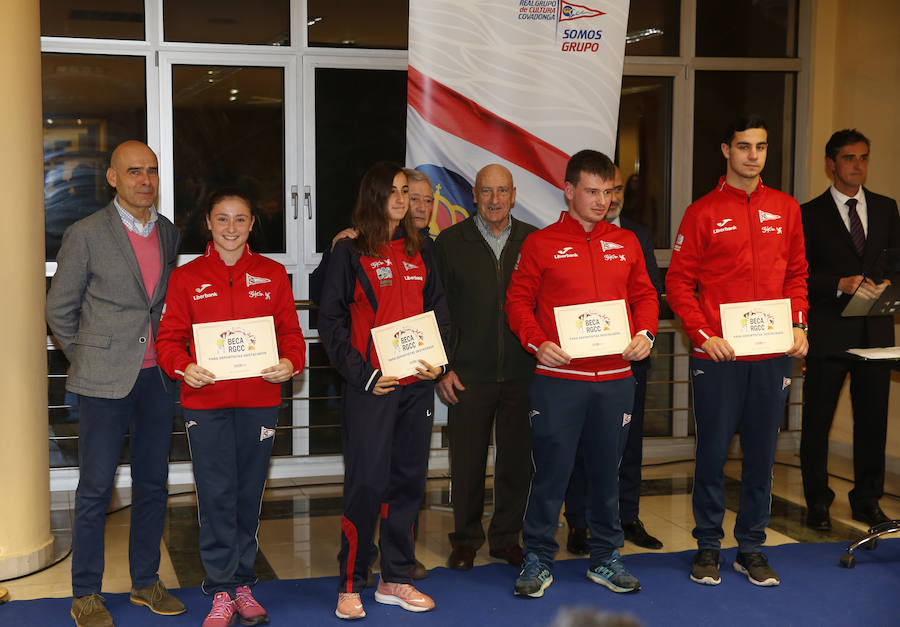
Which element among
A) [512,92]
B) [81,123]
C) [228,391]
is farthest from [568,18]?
[81,123]

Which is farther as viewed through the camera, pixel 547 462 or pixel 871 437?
pixel 871 437

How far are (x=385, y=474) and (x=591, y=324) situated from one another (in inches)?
38.3

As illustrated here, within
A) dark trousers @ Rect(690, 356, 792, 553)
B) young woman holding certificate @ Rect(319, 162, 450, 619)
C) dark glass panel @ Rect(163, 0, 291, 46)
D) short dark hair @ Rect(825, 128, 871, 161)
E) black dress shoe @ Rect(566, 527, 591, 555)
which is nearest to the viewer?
young woman holding certificate @ Rect(319, 162, 450, 619)

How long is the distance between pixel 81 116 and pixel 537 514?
3682 mm

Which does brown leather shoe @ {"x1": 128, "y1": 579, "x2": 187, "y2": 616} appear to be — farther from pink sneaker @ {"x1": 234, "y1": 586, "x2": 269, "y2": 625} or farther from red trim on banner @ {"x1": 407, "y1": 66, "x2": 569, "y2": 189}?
red trim on banner @ {"x1": 407, "y1": 66, "x2": 569, "y2": 189}

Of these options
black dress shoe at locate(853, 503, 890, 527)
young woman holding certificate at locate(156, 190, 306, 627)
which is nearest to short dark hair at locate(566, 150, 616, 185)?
young woman holding certificate at locate(156, 190, 306, 627)

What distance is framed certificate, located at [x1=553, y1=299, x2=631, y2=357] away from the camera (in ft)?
11.3

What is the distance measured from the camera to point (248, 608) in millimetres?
3340

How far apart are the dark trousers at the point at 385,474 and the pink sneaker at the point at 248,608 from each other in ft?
1.01

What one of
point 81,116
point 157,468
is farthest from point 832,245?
point 81,116

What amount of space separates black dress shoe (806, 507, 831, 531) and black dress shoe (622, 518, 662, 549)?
34.4 inches

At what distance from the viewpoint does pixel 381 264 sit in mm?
3393

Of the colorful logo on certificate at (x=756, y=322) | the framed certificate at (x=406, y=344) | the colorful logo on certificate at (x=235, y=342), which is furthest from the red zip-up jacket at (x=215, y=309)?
the colorful logo on certificate at (x=756, y=322)

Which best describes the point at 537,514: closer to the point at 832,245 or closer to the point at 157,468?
the point at 157,468
